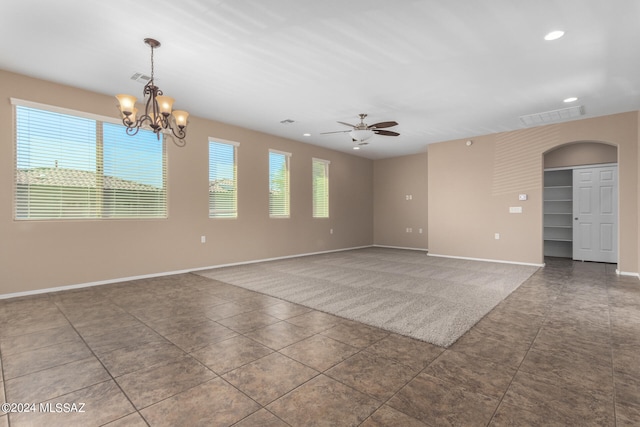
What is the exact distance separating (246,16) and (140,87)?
2432 mm

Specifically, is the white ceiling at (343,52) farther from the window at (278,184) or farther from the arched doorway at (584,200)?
the window at (278,184)

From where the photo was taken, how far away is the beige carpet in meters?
3.03

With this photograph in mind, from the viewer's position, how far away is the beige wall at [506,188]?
5.20 meters

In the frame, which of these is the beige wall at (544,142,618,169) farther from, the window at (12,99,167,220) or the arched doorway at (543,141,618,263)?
the window at (12,99,167,220)

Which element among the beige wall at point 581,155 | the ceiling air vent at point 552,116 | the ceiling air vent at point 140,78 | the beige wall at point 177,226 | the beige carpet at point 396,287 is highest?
the ceiling air vent at point 140,78

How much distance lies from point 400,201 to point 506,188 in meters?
3.16

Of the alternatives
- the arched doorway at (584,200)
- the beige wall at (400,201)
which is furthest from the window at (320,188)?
the arched doorway at (584,200)

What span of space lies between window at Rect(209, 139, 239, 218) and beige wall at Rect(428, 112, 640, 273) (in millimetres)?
4833

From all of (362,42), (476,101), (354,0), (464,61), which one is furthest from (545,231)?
(354,0)

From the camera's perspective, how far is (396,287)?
4.38 meters

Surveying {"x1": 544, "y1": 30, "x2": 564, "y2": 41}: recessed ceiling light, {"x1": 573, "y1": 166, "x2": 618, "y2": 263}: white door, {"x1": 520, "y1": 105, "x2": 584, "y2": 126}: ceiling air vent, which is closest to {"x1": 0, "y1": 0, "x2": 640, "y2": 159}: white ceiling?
{"x1": 544, "y1": 30, "x2": 564, "y2": 41}: recessed ceiling light

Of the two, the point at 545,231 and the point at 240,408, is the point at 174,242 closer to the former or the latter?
the point at 240,408

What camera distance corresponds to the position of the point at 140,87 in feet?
14.1

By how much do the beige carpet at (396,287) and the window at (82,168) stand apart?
5.78ft
